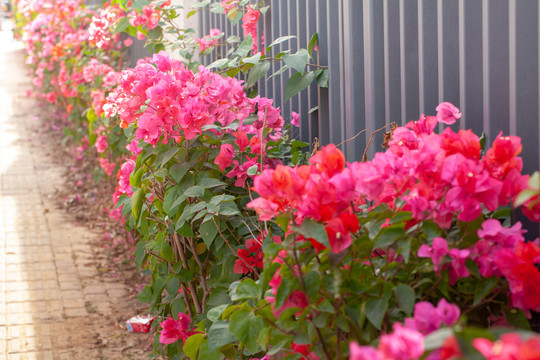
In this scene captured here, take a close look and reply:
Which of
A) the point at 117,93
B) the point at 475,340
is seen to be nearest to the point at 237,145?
the point at 117,93

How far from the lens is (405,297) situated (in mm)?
1257

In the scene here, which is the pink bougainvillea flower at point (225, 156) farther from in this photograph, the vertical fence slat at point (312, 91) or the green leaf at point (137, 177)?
the vertical fence slat at point (312, 91)

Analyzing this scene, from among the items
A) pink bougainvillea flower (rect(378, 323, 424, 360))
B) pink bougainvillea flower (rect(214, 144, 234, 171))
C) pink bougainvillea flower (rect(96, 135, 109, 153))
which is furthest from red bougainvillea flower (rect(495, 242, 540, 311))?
pink bougainvillea flower (rect(96, 135, 109, 153))

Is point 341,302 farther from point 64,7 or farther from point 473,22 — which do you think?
point 64,7

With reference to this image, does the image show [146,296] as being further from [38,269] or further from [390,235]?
[38,269]

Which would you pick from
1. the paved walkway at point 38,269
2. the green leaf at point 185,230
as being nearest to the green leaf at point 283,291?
the green leaf at point 185,230

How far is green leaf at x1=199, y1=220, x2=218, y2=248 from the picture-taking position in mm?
2270

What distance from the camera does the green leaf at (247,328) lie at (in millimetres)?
1589

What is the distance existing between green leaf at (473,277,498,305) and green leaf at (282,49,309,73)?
1.30 metres

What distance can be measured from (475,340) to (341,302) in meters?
0.51

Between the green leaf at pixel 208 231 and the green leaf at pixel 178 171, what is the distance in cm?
18

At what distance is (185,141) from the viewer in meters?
2.43

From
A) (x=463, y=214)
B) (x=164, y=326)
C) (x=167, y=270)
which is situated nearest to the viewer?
(x=463, y=214)

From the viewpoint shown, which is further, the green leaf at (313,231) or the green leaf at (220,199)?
the green leaf at (220,199)
